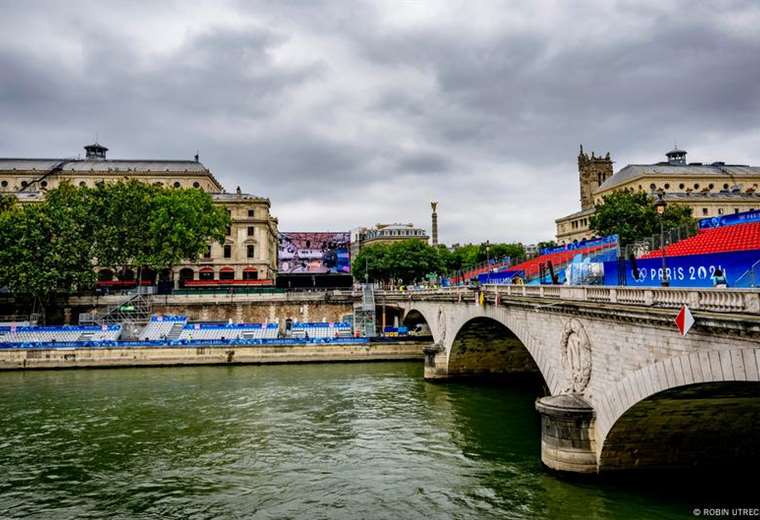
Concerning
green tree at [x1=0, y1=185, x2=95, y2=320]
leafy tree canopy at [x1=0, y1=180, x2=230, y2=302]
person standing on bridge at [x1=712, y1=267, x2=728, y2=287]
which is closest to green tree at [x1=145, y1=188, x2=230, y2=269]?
leafy tree canopy at [x1=0, y1=180, x2=230, y2=302]

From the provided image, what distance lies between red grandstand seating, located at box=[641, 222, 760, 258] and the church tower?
114 meters

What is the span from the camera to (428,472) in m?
20.1

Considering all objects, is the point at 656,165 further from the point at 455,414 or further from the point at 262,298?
the point at 455,414

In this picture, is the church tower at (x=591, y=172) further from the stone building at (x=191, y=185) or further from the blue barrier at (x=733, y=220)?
the blue barrier at (x=733, y=220)

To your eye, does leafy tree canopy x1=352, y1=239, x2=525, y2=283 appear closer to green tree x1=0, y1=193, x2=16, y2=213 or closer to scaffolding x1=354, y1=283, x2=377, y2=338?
scaffolding x1=354, y1=283, x2=377, y2=338

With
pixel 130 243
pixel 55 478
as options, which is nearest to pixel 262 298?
pixel 130 243

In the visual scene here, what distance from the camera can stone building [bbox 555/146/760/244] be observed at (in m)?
92.2

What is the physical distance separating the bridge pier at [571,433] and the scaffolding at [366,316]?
4196 cm

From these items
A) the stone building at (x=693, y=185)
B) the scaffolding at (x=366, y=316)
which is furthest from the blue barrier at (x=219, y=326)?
the stone building at (x=693, y=185)

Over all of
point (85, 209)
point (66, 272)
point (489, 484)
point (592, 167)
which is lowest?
point (489, 484)

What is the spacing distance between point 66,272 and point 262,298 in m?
22.5

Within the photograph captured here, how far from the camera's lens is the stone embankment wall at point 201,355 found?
Result: 1902 inches

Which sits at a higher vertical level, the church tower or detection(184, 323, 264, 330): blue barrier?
the church tower

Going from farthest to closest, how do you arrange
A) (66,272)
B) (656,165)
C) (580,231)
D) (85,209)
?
(580,231), (656,165), (85,209), (66,272)
